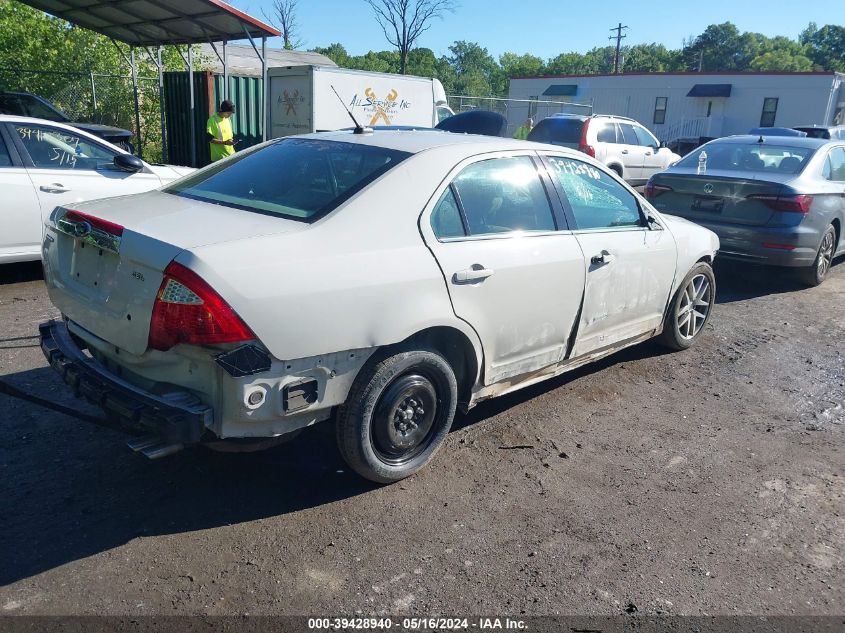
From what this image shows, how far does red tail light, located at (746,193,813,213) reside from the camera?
23.8 ft

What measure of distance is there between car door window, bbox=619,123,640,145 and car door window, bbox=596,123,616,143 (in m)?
0.36

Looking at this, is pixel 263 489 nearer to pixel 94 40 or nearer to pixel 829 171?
pixel 829 171

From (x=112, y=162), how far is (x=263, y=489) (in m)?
5.02

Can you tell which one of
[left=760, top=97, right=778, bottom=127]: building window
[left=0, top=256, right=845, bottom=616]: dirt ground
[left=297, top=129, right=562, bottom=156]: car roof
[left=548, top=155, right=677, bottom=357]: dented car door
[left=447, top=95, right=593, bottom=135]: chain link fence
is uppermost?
[left=760, top=97, right=778, bottom=127]: building window

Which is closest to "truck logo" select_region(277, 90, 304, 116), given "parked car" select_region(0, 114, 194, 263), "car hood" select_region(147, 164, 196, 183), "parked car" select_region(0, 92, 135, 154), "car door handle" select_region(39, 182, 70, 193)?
"parked car" select_region(0, 92, 135, 154)

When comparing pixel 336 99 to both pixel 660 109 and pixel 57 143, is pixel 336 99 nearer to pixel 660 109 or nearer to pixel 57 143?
pixel 57 143

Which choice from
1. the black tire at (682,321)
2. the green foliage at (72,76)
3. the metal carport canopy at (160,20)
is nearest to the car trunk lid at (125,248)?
the black tire at (682,321)

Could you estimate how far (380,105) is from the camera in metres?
14.5

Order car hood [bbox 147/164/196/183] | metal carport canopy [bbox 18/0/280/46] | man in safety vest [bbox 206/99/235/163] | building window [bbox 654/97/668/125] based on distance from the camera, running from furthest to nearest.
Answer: building window [bbox 654/97/668/125]
metal carport canopy [bbox 18/0/280/46]
man in safety vest [bbox 206/99/235/163]
car hood [bbox 147/164/196/183]

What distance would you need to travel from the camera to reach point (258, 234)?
9.72 ft

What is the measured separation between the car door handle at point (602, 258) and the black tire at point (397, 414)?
129 centimetres

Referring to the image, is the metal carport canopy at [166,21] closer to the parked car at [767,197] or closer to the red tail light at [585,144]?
the red tail light at [585,144]

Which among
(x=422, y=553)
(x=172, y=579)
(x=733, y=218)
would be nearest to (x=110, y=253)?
(x=172, y=579)

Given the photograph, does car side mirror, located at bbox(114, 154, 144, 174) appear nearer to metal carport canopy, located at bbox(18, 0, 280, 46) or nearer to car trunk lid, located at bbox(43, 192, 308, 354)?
car trunk lid, located at bbox(43, 192, 308, 354)
